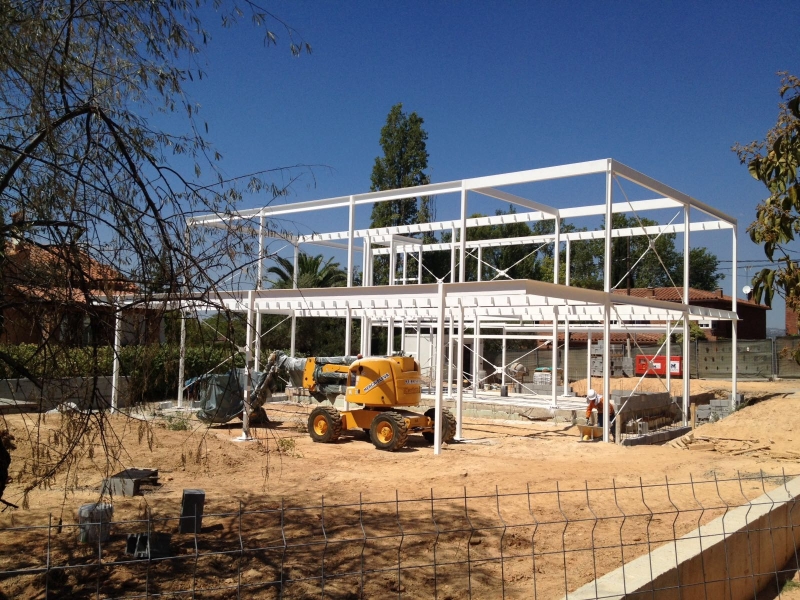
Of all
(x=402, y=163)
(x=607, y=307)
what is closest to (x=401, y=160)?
(x=402, y=163)

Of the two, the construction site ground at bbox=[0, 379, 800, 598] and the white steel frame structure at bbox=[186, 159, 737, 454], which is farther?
the white steel frame structure at bbox=[186, 159, 737, 454]

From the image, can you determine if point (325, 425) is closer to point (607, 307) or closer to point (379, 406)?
point (379, 406)

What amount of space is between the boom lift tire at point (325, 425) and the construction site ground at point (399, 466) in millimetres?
259

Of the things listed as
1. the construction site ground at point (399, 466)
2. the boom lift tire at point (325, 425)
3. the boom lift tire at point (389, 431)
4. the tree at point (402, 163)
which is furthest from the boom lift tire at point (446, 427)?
the tree at point (402, 163)

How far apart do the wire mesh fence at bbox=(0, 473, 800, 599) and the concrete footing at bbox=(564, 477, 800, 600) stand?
0.06m

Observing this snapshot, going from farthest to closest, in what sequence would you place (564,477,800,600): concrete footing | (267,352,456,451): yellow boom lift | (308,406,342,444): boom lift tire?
(308,406,342,444): boom lift tire, (267,352,456,451): yellow boom lift, (564,477,800,600): concrete footing

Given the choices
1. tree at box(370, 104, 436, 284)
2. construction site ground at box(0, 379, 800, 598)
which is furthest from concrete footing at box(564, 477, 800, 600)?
tree at box(370, 104, 436, 284)

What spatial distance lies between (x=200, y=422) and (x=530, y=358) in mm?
28451

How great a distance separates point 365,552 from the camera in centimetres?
662

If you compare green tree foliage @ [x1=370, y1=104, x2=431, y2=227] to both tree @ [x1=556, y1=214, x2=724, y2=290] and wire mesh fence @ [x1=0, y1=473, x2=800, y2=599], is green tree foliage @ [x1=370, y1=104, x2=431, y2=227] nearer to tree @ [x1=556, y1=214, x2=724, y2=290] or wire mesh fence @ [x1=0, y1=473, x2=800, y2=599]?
tree @ [x1=556, y1=214, x2=724, y2=290]

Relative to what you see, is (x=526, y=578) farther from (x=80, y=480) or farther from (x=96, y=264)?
(x=80, y=480)

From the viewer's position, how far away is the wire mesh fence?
18.0 ft

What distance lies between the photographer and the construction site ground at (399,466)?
8.61 metres

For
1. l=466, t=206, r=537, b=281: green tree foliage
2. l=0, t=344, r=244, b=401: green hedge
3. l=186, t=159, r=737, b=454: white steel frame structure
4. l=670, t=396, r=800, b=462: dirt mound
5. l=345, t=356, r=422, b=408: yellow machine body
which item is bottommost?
l=670, t=396, r=800, b=462: dirt mound
